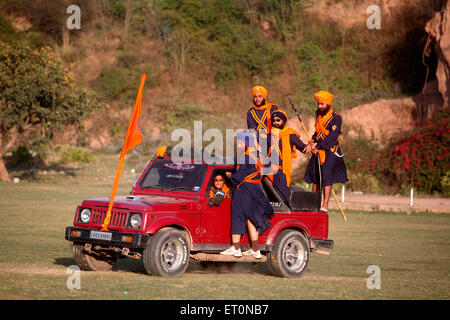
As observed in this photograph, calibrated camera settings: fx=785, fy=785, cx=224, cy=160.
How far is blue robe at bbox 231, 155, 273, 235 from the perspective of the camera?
1187 centimetres

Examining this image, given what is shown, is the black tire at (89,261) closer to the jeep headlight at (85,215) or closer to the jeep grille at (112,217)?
the jeep headlight at (85,215)

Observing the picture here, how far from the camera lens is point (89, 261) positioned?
11.9 meters

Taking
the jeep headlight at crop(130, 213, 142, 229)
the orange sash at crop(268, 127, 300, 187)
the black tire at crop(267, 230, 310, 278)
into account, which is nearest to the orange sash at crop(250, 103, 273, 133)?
the orange sash at crop(268, 127, 300, 187)

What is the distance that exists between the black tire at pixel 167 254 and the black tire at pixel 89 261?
122cm

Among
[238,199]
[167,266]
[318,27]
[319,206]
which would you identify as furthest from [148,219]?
[318,27]

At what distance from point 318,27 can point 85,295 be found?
49.5 metres

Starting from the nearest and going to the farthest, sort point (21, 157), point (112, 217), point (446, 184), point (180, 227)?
point (112, 217) < point (180, 227) < point (446, 184) < point (21, 157)

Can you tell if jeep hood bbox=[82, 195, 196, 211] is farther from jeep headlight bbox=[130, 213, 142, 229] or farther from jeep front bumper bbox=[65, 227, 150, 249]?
jeep front bumper bbox=[65, 227, 150, 249]

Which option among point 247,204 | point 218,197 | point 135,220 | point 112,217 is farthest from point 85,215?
point 247,204

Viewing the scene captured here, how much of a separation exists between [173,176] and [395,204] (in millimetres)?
17154

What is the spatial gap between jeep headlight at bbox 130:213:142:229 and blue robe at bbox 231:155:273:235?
1575 millimetres

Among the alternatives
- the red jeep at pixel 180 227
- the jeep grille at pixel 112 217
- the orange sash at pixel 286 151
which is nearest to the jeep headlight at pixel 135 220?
the red jeep at pixel 180 227

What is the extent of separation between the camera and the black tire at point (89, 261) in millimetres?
11805

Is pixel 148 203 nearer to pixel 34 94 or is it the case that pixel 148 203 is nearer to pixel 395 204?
pixel 395 204
